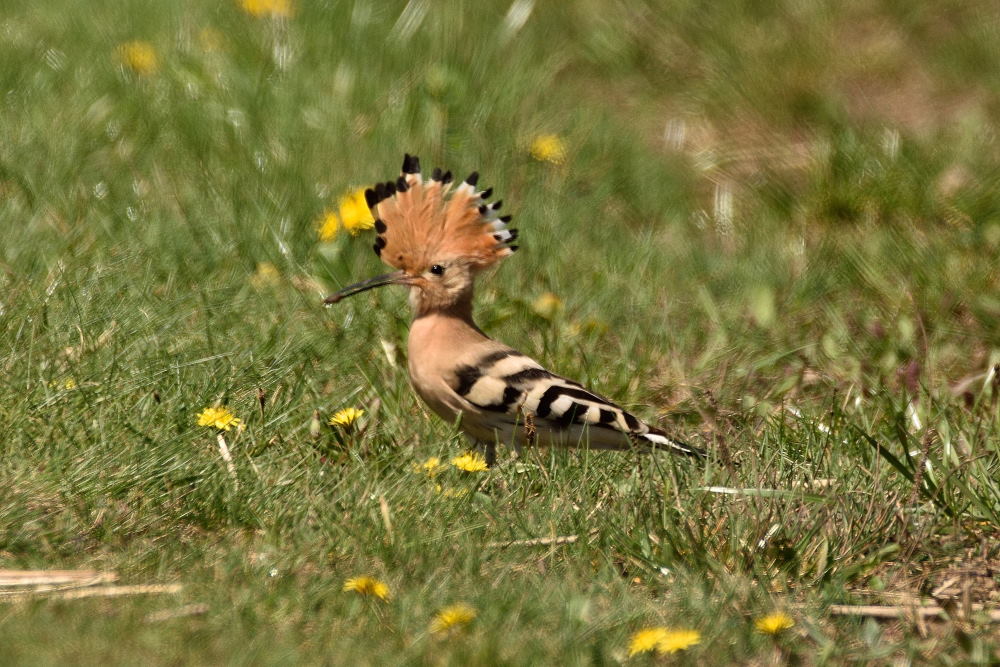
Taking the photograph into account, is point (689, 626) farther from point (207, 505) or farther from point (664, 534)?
point (207, 505)

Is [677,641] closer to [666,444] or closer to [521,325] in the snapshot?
[666,444]

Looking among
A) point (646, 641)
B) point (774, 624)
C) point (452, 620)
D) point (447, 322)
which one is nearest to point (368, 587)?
point (452, 620)

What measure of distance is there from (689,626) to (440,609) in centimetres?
55

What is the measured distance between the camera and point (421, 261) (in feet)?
14.3

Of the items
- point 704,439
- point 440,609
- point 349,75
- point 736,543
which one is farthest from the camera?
point 349,75

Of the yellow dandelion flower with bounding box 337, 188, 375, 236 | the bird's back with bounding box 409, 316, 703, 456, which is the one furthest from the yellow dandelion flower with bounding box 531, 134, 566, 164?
the bird's back with bounding box 409, 316, 703, 456

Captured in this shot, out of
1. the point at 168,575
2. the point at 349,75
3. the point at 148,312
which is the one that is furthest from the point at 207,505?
the point at 349,75

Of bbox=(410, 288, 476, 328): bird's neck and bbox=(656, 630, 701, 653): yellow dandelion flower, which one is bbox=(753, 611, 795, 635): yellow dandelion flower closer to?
bbox=(656, 630, 701, 653): yellow dandelion flower

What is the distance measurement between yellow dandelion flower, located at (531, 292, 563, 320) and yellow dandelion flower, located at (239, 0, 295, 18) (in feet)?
7.68

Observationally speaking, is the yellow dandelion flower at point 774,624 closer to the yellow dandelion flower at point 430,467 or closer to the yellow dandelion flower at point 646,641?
the yellow dandelion flower at point 646,641

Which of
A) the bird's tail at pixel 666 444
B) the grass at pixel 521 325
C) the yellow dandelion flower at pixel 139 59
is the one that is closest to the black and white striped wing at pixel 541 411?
the bird's tail at pixel 666 444

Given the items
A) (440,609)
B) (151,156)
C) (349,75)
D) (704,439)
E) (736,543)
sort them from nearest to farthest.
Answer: (440,609) → (736,543) → (704,439) → (151,156) → (349,75)

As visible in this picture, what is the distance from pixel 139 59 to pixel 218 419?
283 centimetres

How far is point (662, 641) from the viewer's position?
2.91m
